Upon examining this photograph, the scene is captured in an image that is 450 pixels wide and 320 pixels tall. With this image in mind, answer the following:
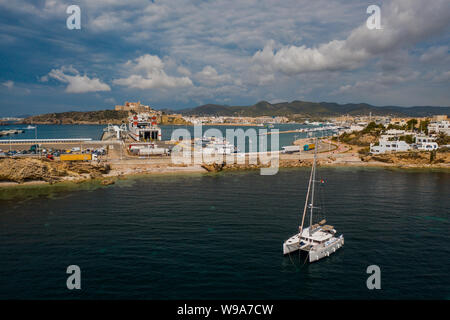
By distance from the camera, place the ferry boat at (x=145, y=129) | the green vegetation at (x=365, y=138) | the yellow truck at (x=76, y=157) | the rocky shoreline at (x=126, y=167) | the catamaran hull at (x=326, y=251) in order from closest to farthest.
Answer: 1. the catamaran hull at (x=326, y=251)
2. the rocky shoreline at (x=126, y=167)
3. the yellow truck at (x=76, y=157)
4. the green vegetation at (x=365, y=138)
5. the ferry boat at (x=145, y=129)

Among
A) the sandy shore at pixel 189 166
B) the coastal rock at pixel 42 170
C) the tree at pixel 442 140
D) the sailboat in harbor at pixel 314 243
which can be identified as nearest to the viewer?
the sailboat in harbor at pixel 314 243

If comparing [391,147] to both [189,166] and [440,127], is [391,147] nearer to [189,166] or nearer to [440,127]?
[440,127]

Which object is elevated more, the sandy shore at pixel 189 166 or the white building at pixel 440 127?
the white building at pixel 440 127

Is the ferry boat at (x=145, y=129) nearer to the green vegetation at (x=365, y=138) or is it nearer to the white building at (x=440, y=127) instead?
Result: the green vegetation at (x=365, y=138)

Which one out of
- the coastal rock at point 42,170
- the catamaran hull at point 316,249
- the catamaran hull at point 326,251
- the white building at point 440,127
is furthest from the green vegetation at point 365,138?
the coastal rock at point 42,170

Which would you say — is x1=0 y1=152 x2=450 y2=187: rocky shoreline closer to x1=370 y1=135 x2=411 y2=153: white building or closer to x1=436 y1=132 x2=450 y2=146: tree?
x1=370 y1=135 x2=411 y2=153: white building

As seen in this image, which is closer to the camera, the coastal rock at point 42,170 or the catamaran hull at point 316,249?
the catamaran hull at point 316,249

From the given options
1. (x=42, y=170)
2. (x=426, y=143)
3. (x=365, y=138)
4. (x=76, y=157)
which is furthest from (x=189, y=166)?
(x=365, y=138)

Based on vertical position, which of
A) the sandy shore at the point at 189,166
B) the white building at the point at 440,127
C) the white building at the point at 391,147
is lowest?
the sandy shore at the point at 189,166

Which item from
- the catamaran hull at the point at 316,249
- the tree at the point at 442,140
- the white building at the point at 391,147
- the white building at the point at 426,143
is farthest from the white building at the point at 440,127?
the catamaran hull at the point at 316,249

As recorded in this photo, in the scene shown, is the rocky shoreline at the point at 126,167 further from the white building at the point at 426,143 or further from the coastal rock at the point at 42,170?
the white building at the point at 426,143
